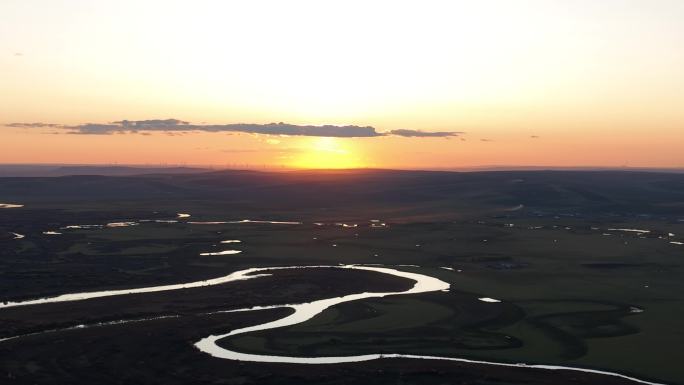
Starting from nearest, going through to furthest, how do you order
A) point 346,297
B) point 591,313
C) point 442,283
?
point 591,313
point 346,297
point 442,283

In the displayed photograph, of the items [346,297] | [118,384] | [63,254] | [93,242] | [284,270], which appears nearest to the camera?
[118,384]

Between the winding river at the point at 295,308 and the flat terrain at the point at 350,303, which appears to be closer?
the flat terrain at the point at 350,303

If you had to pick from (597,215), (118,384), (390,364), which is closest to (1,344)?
(118,384)

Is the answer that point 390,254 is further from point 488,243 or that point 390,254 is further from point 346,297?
point 346,297

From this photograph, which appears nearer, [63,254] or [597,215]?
[63,254]

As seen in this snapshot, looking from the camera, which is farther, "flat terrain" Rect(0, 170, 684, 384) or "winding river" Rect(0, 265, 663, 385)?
"winding river" Rect(0, 265, 663, 385)

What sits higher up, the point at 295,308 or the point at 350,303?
the point at 350,303

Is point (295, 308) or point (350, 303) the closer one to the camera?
point (295, 308)

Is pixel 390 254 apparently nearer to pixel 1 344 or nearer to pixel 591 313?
pixel 591 313
